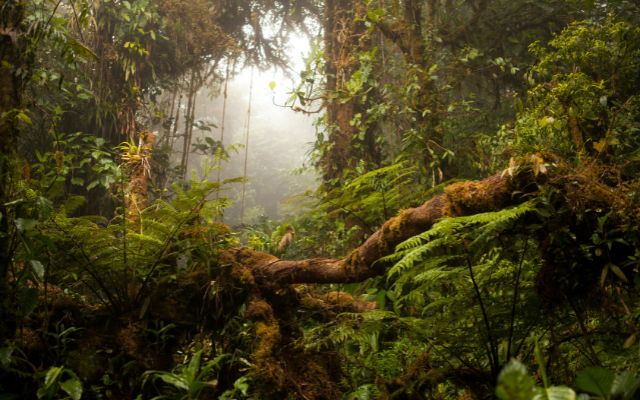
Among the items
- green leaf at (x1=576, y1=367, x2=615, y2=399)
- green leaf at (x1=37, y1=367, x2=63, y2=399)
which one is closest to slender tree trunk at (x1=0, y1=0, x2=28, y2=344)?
green leaf at (x1=37, y1=367, x2=63, y2=399)

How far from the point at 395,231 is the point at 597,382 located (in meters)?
1.04

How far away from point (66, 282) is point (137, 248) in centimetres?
64

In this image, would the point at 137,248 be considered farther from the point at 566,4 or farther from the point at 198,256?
the point at 566,4

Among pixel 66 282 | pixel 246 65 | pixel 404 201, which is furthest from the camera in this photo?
pixel 246 65

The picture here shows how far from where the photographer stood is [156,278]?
264 centimetres

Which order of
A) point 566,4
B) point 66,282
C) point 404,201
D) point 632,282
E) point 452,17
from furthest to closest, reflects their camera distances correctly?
point 452,17, point 566,4, point 404,201, point 66,282, point 632,282

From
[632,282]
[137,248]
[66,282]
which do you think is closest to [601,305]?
[632,282]

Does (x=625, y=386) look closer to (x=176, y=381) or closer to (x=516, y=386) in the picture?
(x=516, y=386)

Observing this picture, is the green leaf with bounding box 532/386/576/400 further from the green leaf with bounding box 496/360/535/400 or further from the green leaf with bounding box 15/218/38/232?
the green leaf with bounding box 15/218/38/232

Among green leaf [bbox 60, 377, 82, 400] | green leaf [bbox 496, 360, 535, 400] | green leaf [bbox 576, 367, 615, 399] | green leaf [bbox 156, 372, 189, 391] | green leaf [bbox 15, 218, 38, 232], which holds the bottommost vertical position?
green leaf [bbox 60, 377, 82, 400]

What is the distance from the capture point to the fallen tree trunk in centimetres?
184

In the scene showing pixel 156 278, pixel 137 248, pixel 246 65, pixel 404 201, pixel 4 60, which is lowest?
pixel 156 278

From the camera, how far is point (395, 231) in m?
2.14

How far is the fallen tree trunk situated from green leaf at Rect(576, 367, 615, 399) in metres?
0.71
